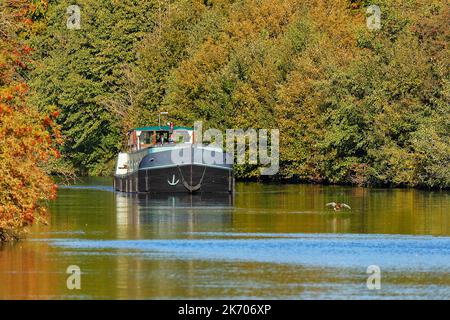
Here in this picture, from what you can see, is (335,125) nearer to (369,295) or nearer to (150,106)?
(150,106)

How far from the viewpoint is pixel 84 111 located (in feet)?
413

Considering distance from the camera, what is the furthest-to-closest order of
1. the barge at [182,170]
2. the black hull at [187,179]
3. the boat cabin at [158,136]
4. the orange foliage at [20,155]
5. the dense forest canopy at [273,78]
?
the dense forest canopy at [273,78] → the boat cabin at [158,136] → the black hull at [187,179] → the barge at [182,170] → the orange foliage at [20,155]

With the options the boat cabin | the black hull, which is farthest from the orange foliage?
the boat cabin

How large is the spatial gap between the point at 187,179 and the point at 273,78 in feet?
75.9

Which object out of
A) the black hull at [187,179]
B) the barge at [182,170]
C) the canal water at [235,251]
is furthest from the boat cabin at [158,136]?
the canal water at [235,251]

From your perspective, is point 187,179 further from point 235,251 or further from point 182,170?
point 235,251

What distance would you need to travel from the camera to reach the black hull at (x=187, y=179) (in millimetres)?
79312

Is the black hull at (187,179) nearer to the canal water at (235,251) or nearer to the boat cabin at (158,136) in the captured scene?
the boat cabin at (158,136)

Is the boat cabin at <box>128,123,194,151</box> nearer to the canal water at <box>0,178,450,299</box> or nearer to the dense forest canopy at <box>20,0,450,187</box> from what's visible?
the dense forest canopy at <box>20,0,450,187</box>

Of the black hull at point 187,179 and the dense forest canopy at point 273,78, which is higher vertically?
the dense forest canopy at point 273,78

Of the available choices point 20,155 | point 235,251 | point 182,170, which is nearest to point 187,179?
point 182,170

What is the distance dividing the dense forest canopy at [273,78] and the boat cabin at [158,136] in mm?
9703

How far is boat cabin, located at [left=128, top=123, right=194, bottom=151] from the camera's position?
84.6m

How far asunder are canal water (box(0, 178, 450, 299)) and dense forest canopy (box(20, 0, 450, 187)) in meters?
11.0
